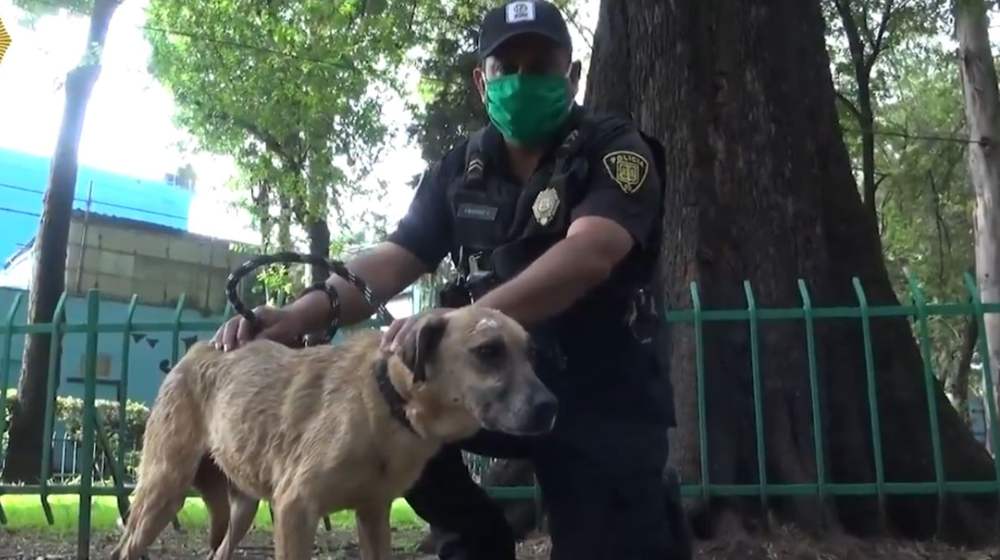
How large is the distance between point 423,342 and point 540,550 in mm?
3647

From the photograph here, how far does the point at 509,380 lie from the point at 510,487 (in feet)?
12.5

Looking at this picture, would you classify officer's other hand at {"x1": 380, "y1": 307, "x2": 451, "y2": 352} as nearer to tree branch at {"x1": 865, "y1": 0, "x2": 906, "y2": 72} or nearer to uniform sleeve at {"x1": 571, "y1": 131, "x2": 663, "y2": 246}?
uniform sleeve at {"x1": 571, "y1": 131, "x2": 663, "y2": 246}

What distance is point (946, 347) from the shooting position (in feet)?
101

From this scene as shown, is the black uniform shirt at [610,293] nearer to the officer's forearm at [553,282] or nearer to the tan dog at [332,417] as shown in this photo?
the officer's forearm at [553,282]

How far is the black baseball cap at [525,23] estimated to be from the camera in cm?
378

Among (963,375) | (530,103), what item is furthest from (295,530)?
(963,375)

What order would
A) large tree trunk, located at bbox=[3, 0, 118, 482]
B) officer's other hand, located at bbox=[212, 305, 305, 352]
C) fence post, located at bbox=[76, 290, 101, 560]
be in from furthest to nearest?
1. large tree trunk, located at bbox=[3, 0, 118, 482]
2. fence post, located at bbox=[76, 290, 101, 560]
3. officer's other hand, located at bbox=[212, 305, 305, 352]

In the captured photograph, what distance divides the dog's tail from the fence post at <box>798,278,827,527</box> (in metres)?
3.84

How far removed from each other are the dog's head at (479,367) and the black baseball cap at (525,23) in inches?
40.6

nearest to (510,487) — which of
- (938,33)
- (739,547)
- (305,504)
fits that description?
(739,547)

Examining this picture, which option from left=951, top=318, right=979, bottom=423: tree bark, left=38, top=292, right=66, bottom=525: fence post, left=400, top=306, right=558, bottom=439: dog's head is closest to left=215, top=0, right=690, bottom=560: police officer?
left=400, top=306, right=558, bottom=439: dog's head

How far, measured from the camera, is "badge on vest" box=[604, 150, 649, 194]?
3.65m

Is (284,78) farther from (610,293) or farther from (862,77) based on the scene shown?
(610,293)

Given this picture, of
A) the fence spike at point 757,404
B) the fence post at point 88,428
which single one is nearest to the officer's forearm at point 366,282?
the fence spike at point 757,404
